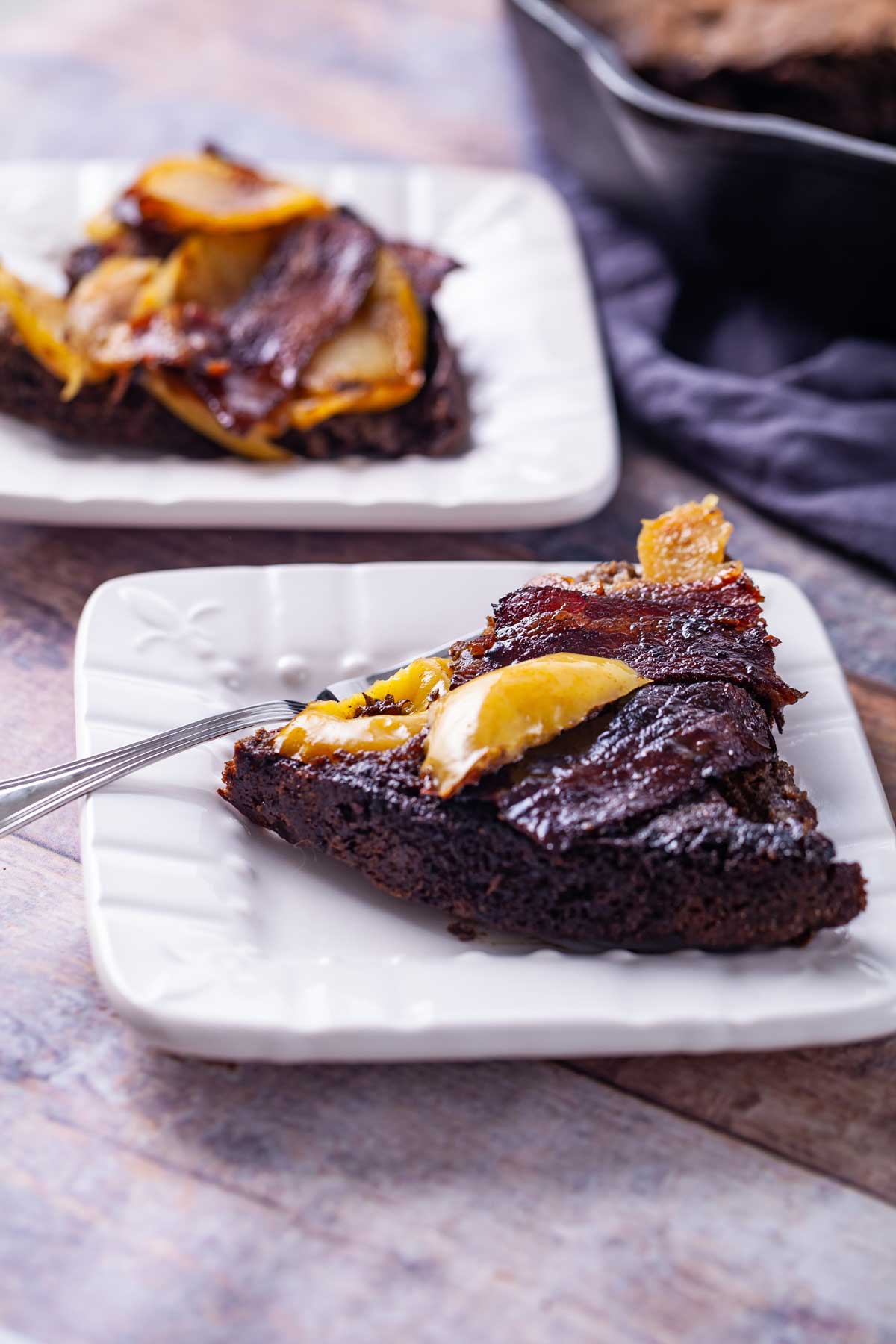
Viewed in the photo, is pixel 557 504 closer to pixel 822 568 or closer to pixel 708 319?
pixel 822 568

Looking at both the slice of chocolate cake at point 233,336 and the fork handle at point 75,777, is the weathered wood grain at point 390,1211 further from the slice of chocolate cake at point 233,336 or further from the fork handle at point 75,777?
the slice of chocolate cake at point 233,336

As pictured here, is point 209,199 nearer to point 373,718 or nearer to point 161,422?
point 161,422

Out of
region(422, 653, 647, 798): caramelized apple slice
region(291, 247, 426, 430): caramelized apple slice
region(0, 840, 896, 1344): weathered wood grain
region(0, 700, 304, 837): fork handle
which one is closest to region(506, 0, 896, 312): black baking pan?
region(291, 247, 426, 430): caramelized apple slice

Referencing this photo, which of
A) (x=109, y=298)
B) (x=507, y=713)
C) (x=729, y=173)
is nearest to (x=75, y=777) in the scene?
(x=507, y=713)

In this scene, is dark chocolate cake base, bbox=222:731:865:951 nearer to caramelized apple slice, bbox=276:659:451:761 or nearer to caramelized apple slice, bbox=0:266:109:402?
caramelized apple slice, bbox=276:659:451:761

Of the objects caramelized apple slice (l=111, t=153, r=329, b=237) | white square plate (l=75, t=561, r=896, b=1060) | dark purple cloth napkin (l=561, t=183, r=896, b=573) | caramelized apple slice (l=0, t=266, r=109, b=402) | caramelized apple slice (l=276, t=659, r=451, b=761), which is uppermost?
caramelized apple slice (l=111, t=153, r=329, b=237)
